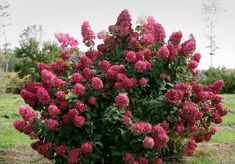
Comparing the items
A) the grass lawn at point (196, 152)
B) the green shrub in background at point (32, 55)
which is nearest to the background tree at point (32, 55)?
the green shrub in background at point (32, 55)

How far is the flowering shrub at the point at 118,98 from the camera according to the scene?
6.01 meters

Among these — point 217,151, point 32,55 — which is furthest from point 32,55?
point 217,151

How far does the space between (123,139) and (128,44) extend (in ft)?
4.73

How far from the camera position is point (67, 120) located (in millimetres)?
6016

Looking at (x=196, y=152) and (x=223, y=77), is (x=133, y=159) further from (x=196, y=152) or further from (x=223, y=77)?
(x=223, y=77)

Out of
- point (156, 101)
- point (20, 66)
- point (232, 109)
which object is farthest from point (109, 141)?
point (20, 66)

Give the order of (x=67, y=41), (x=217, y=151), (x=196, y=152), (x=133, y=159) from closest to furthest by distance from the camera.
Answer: (x=133, y=159) → (x=67, y=41) → (x=196, y=152) → (x=217, y=151)

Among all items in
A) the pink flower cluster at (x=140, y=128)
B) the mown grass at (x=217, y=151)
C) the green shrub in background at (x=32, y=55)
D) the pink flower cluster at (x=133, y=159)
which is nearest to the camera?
the pink flower cluster at (x=140, y=128)

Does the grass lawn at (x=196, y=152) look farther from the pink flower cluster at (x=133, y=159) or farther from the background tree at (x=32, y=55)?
the background tree at (x=32, y=55)

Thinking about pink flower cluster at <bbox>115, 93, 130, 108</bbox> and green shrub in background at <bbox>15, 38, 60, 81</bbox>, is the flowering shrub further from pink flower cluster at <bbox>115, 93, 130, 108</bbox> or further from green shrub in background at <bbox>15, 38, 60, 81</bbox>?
green shrub in background at <bbox>15, 38, 60, 81</bbox>

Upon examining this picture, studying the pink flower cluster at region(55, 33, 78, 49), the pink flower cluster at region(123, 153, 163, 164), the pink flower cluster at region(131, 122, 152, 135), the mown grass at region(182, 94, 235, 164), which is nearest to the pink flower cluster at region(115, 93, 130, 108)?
the pink flower cluster at region(131, 122, 152, 135)

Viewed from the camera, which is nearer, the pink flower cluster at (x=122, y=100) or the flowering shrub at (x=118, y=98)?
the pink flower cluster at (x=122, y=100)

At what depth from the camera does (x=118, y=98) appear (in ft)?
19.2

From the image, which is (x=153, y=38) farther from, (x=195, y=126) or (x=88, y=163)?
(x=88, y=163)
